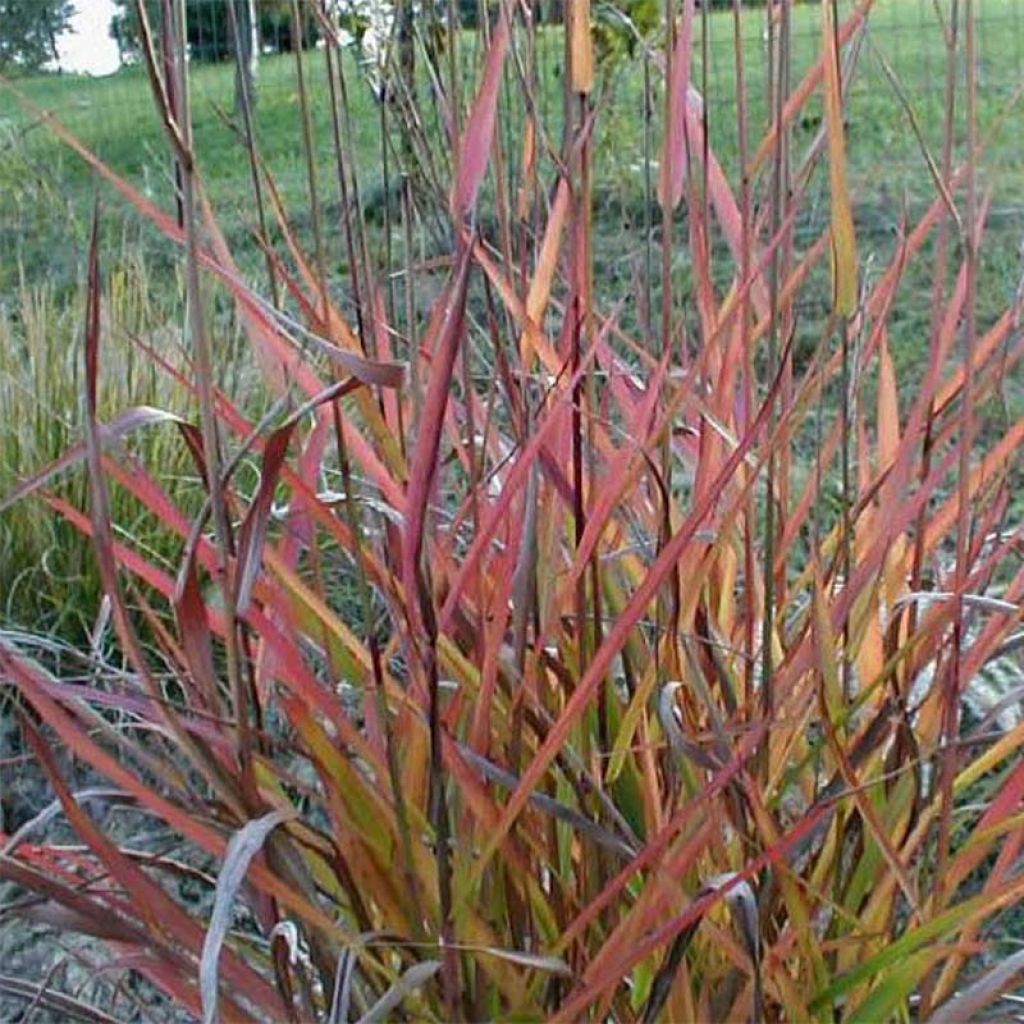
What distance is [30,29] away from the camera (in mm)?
6855

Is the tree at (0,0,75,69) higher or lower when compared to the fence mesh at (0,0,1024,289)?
higher

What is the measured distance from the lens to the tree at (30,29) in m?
6.34

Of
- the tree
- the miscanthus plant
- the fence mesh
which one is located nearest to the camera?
the miscanthus plant

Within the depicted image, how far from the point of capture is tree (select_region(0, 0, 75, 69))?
20.8ft

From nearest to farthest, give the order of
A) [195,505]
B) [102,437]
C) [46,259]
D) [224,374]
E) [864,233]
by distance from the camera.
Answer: [102,437]
[195,505]
[224,374]
[864,233]
[46,259]

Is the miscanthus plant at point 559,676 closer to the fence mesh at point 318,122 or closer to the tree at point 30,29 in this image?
the fence mesh at point 318,122

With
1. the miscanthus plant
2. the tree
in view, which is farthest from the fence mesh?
the miscanthus plant

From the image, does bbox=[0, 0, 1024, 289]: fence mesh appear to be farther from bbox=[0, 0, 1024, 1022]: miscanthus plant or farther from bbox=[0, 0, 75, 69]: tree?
bbox=[0, 0, 1024, 1022]: miscanthus plant

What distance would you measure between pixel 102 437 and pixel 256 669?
1.02ft

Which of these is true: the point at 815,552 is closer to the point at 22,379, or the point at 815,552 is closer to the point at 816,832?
the point at 816,832

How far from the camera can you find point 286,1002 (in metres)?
0.96

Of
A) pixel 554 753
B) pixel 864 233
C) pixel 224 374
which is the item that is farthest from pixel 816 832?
pixel 864 233

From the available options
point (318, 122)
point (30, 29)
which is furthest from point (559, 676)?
point (30, 29)

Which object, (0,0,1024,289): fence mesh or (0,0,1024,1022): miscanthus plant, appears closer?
(0,0,1024,1022): miscanthus plant
